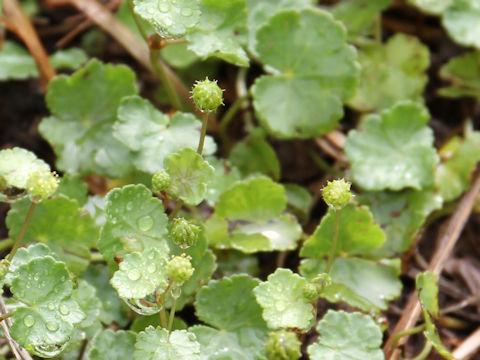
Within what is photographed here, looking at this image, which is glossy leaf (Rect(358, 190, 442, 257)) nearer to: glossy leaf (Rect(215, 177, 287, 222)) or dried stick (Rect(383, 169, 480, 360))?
dried stick (Rect(383, 169, 480, 360))

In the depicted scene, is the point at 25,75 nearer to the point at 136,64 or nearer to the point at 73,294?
the point at 136,64

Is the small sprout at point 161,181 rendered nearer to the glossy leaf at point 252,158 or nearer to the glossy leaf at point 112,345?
the glossy leaf at point 112,345

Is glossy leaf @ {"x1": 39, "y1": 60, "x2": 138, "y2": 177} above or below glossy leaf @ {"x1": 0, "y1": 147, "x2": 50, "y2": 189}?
below

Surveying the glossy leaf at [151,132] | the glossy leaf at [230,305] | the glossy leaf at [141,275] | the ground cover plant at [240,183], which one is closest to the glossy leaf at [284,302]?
the ground cover plant at [240,183]

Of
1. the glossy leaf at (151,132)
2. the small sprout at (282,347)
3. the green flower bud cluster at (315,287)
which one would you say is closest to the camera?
Result: the small sprout at (282,347)

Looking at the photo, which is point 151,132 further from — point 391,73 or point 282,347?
point 391,73

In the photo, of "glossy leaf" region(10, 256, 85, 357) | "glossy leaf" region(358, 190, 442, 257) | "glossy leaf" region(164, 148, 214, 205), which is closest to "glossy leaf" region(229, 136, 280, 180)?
"glossy leaf" region(358, 190, 442, 257)
